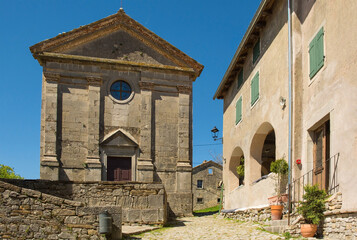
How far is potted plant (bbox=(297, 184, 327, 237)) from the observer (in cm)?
997

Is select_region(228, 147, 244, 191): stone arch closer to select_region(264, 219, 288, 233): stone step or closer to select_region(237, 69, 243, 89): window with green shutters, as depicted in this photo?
select_region(237, 69, 243, 89): window with green shutters

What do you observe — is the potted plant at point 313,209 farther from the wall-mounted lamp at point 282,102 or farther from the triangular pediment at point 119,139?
the triangular pediment at point 119,139

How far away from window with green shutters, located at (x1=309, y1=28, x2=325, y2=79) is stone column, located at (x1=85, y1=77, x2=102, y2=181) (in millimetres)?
11145

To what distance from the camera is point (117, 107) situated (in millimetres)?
20859

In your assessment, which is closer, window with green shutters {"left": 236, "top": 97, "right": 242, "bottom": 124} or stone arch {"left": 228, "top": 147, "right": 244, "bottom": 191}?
window with green shutters {"left": 236, "top": 97, "right": 242, "bottom": 124}

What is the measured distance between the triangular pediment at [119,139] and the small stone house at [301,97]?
185 inches

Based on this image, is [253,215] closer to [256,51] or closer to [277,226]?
[277,226]

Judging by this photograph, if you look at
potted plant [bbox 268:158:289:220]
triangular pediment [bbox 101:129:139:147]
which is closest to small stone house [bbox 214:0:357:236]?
potted plant [bbox 268:158:289:220]

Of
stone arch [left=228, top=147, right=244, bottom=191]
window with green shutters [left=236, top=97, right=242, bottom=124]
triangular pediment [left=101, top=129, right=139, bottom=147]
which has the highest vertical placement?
window with green shutters [left=236, top=97, right=242, bottom=124]

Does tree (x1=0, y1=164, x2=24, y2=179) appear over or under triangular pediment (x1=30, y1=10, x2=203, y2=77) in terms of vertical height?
under

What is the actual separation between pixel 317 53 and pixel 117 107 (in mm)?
11347

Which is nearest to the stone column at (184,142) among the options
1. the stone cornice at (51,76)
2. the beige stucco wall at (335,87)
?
the stone cornice at (51,76)

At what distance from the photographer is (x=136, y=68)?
21.2 m

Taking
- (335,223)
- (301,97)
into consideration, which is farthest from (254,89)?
(335,223)
